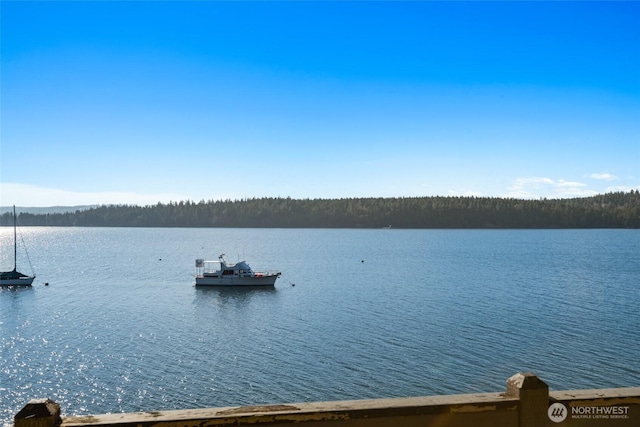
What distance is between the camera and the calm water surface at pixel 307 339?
997 inches

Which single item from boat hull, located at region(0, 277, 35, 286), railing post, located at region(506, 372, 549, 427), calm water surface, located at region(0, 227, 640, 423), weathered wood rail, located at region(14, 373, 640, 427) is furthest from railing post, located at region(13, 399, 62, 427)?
boat hull, located at region(0, 277, 35, 286)

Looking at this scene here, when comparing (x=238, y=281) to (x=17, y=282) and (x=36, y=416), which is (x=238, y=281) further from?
(x=36, y=416)

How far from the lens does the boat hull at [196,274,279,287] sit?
65.3m

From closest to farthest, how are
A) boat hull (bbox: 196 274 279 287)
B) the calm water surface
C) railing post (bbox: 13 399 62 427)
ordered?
railing post (bbox: 13 399 62 427)
the calm water surface
boat hull (bbox: 196 274 279 287)

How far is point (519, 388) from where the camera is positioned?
19.7 ft

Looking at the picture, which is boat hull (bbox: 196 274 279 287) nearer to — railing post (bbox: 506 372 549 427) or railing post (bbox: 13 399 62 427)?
railing post (bbox: 506 372 549 427)

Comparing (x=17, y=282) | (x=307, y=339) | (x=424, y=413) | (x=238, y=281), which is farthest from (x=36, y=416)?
(x=17, y=282)

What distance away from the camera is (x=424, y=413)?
19.1ft

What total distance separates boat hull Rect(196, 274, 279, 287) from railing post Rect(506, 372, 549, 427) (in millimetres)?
60070

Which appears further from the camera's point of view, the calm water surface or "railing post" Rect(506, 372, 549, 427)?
the calm water surface

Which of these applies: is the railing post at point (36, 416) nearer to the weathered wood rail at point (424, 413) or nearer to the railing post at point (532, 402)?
the weathered wood rail at point (424, 413)

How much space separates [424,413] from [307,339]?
30.6m

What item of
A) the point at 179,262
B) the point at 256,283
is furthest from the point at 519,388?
the point at 179,262

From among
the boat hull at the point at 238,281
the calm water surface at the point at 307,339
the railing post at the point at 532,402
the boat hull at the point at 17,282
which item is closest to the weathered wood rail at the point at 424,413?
the railing post at the point at 532,402
